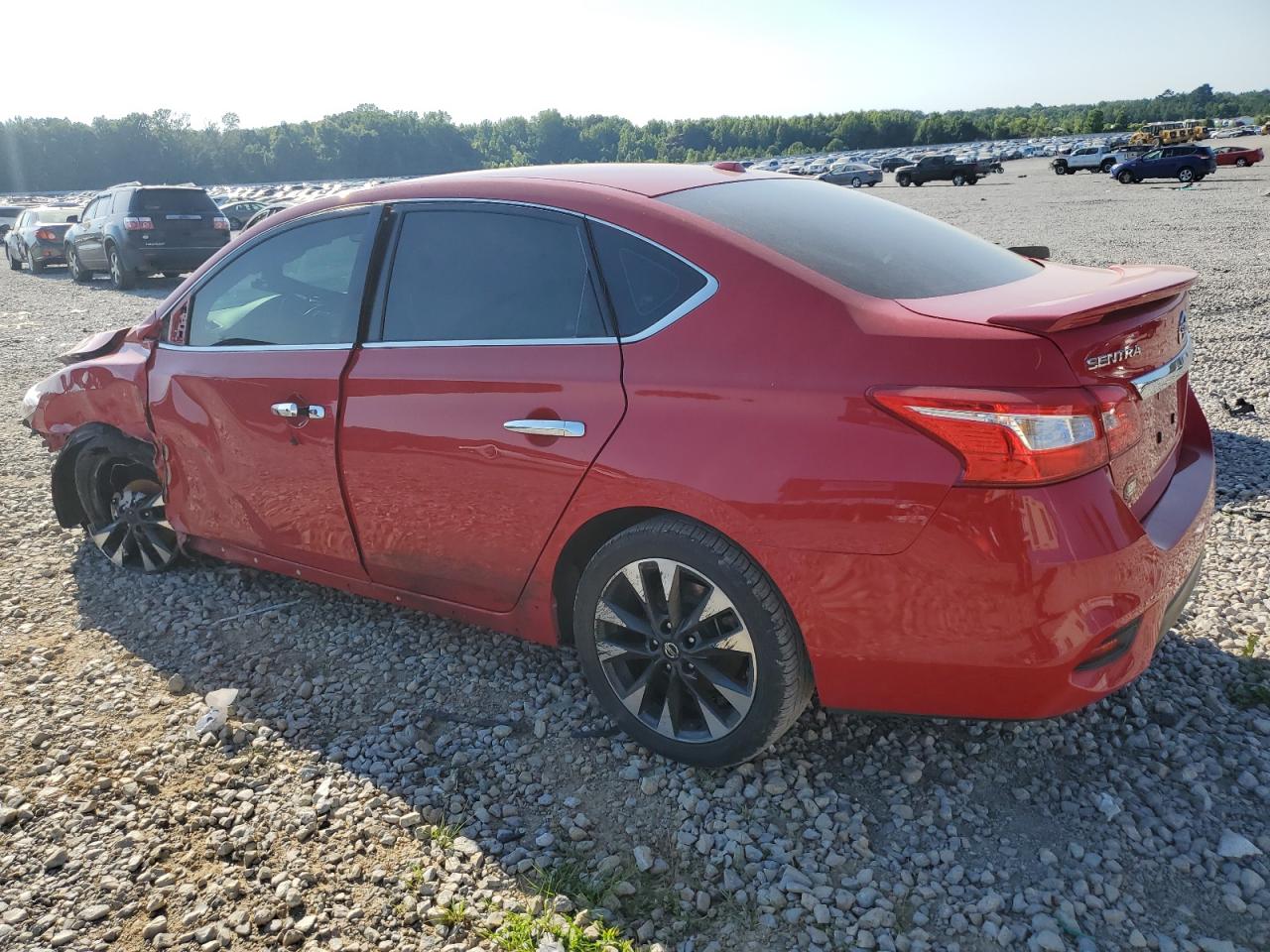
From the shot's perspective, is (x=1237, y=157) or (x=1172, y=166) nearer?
(x=1172, y=166)

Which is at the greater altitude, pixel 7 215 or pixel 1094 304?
pixel 1094 304

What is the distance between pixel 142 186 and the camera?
1647 cm

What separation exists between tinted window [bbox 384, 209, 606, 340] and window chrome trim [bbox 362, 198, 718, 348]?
0.02 metres

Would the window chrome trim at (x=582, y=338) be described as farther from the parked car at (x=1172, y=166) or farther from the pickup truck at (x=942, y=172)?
the pickup truck at (x=942, y=172)

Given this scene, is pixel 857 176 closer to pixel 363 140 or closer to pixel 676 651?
pixel 676 651

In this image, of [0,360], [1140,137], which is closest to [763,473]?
[0,360]

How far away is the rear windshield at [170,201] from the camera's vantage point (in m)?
16.1

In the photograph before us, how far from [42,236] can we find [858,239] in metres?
24.1

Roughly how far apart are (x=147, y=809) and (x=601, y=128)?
280 ft

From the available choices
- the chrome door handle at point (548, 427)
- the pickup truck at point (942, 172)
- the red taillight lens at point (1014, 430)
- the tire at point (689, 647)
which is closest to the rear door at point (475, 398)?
the chrome door handle at point (548, 427)

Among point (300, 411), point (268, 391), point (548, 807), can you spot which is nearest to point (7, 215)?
point (268, 391)

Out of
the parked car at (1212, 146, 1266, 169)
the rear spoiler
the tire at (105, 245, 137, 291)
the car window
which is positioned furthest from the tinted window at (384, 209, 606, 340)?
the parked car at (1212, 146, 1266, 169)

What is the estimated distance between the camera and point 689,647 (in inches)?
108

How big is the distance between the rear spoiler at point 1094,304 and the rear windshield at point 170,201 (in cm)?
1673
